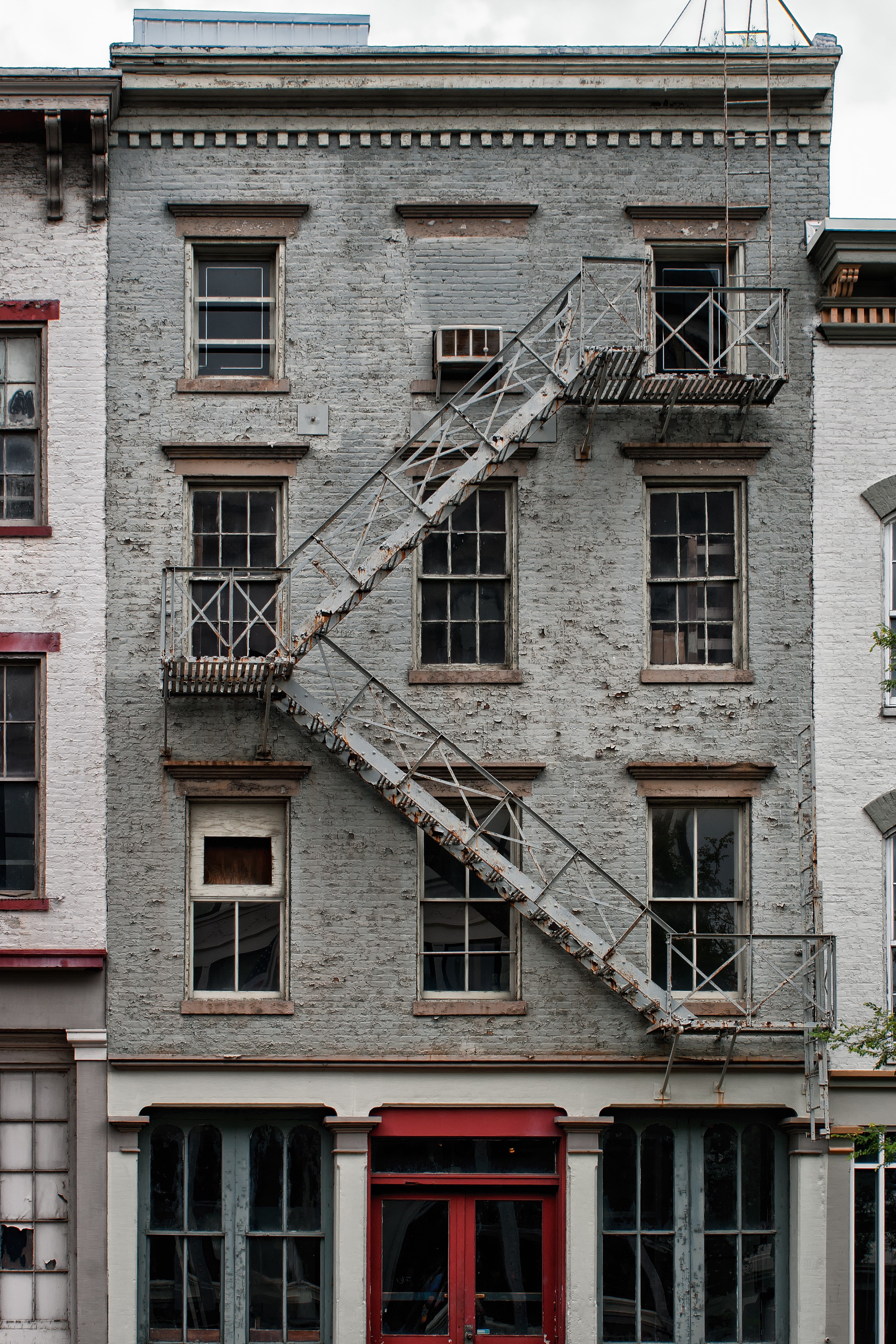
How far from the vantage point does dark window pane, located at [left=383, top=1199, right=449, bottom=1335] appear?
14.0 metres

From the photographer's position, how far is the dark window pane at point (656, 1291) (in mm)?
13906

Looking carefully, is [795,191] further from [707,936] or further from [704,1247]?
[704,1247]

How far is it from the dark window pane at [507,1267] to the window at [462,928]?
2.26 m

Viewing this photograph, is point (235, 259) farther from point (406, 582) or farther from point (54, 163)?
point (406, 582)

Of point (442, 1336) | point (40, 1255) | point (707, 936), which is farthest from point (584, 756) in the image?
point (40, 1255)

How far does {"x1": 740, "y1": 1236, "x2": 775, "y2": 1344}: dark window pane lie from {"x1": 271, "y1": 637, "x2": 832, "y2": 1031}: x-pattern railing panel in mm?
2374

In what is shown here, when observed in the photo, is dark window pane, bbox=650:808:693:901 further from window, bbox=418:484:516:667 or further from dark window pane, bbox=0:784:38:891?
dark window pane, bbox=0:784:38:891

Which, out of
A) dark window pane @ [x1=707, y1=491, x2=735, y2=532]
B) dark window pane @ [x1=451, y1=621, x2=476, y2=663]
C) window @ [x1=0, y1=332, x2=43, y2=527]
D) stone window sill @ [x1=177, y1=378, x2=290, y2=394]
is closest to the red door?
dark window pane @ [x1=451, y1=621, x2=476, y2=663]

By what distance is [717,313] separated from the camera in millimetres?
15125

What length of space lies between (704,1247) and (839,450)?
8.60m

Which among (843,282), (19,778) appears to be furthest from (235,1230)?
(843,282)

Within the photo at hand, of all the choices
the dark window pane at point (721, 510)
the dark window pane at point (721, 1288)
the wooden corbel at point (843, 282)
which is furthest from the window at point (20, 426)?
the dark window pane at point (721, 1288)

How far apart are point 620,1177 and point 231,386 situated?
9.39 meters

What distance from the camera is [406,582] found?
14438 mm
